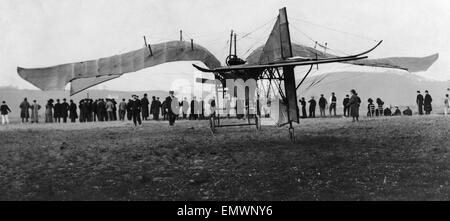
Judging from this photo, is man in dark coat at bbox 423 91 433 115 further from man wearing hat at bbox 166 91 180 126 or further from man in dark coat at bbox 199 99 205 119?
man wearing hat at bbox 166 91 180 126

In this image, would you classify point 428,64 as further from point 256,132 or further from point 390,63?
point 256,132

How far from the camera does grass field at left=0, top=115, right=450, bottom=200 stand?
314 inches

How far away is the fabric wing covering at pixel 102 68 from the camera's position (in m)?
11.2

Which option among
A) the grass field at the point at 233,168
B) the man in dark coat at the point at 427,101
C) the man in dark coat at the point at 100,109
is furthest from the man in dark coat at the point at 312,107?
the man in dark coat at the point at 100,109

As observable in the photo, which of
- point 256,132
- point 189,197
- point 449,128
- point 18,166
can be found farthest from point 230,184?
point 449,128

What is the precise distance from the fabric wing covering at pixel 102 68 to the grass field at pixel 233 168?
1.86 m

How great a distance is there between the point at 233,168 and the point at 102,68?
5143 mm

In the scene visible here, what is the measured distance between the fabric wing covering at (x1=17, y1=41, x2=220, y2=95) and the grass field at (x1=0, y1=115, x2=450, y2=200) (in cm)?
186

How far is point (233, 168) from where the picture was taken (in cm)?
923

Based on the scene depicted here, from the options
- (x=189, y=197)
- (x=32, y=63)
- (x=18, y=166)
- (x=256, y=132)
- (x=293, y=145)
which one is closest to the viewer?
(x=189, y=197)

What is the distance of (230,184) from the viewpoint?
8.31 m
